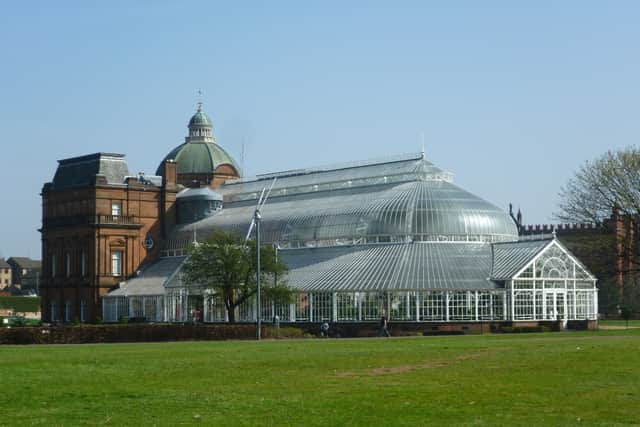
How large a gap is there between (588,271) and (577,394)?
64817 mm

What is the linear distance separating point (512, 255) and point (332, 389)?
62.1m

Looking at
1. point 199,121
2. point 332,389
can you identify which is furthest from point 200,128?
point 332,389

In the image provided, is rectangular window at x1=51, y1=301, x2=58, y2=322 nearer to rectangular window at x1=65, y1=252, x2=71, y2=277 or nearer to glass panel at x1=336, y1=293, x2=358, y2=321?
rectangular window at x1=65, y1=252, x2=71, y2=277

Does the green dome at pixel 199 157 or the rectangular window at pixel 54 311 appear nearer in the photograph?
the rectangular window at pixel 54 311

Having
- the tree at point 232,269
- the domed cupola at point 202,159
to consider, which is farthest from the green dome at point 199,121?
the tree at point 232,269

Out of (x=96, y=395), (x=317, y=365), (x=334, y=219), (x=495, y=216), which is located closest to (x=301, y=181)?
(x=334, y=219)

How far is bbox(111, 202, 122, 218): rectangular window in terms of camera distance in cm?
12694

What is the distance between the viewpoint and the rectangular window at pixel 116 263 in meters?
126

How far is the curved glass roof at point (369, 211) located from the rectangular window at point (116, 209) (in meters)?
6.77

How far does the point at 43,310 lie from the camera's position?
444ft

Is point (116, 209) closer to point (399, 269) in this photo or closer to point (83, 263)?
point (83, 263)

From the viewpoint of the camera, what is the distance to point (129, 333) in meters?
76.1

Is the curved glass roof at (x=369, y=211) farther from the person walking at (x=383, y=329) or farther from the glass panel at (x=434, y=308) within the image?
the person walking at (x=383, y=329)

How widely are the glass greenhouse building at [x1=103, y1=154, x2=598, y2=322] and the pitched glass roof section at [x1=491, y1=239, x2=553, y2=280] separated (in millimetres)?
132
